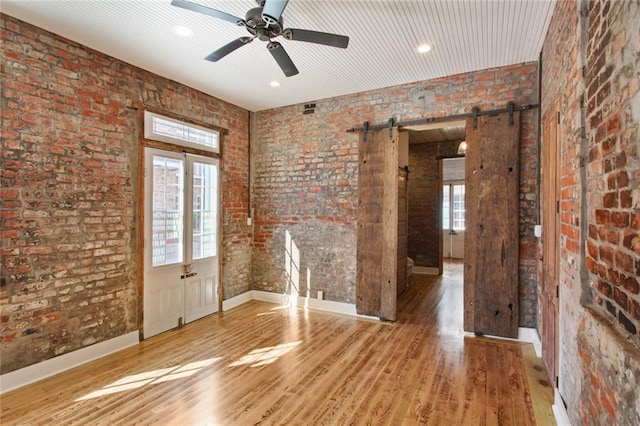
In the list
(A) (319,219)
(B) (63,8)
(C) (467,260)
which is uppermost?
(B) (63,8)

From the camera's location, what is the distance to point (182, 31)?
10.0 feet

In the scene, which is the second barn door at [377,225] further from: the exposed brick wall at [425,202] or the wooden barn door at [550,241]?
the exposed brick wall at [425,202]

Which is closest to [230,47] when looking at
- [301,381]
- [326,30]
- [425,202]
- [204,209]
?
[326,30]

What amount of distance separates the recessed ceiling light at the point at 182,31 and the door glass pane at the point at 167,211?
1.54 metres

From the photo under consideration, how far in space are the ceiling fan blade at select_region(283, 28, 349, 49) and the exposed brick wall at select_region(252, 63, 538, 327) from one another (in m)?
2.10

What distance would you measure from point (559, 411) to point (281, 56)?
11.6ft

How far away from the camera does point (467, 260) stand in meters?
3.96

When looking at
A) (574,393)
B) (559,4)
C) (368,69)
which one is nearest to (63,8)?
(368,69)

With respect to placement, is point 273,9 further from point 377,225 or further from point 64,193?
point 377,225

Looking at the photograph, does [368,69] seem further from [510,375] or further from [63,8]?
[510,375]

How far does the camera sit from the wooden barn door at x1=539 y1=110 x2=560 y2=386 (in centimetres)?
269

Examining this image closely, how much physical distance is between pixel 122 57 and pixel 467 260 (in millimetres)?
4672

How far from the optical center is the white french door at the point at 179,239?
3.96 meters

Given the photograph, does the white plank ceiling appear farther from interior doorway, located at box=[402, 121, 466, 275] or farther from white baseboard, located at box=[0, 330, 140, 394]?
interior doorway, located at box=[402, 121, 466, 275]
